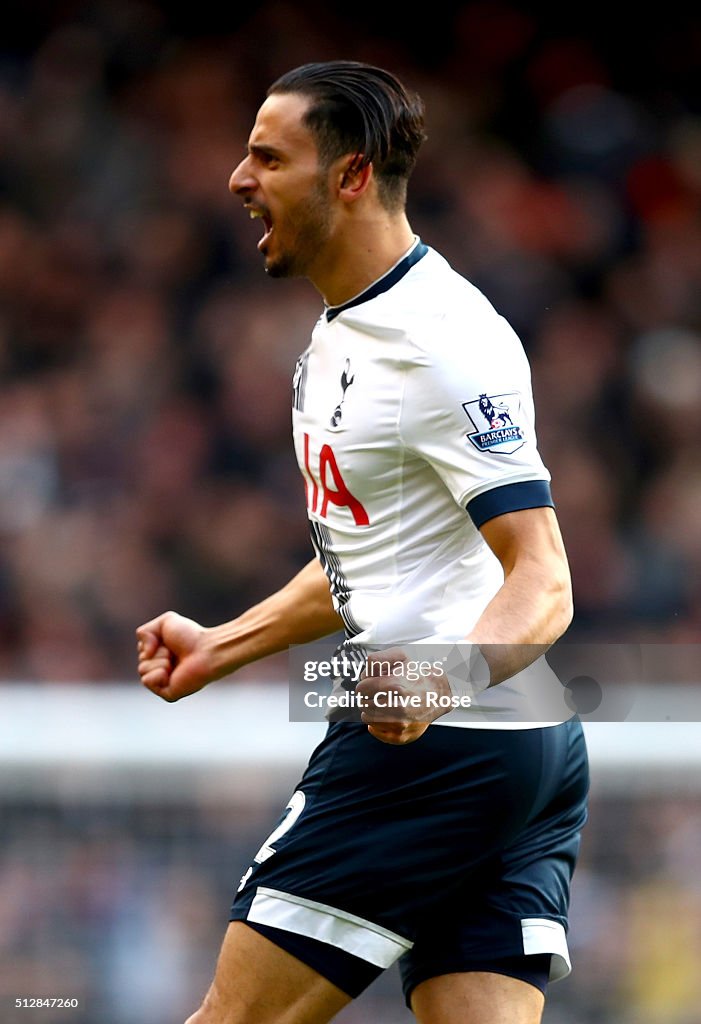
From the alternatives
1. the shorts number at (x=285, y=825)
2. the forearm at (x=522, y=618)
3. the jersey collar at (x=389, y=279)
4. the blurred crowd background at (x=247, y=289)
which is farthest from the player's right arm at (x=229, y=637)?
the blurred crowd background at (x=247, y=289)

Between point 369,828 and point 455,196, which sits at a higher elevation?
point 455,196

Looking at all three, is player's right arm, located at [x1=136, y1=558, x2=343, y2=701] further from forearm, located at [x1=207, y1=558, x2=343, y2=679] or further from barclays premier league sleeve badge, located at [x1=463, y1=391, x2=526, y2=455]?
barclays premier league sleeve badge, located at [x1=463, y1=391, x2=526, y2=455]

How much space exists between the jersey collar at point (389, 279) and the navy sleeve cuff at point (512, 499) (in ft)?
1.74

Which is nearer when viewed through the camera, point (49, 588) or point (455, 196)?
point (49, 588)

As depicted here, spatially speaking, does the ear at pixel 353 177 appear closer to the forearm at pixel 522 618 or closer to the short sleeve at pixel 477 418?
the short sleeve at pixel 477 418

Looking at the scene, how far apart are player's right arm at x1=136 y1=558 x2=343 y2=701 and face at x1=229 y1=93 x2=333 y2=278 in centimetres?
67

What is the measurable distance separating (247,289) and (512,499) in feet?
18.2

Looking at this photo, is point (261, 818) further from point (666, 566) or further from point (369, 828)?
point (666, 566)

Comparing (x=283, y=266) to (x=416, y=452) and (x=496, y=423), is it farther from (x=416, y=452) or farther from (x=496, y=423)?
(x=496, y=423)

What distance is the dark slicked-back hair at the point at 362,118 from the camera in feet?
9.16

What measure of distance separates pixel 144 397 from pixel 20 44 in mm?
2212

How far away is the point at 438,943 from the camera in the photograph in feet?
8.99

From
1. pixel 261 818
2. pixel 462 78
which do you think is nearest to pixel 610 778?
pixel 261 818

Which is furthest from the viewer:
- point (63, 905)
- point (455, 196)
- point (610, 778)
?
point (455, 196)
